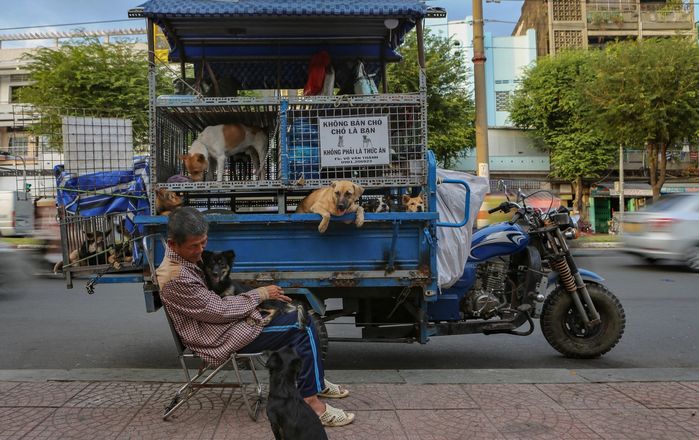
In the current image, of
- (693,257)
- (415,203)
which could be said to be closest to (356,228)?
(415,203)

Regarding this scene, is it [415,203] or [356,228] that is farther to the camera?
[415,203]

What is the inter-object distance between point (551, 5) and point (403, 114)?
29.3m

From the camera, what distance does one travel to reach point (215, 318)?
300 cm

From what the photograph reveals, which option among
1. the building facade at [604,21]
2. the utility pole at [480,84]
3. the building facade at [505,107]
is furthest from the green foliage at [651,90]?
the utility pole at [480,84]

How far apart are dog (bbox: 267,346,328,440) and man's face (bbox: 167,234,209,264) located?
952mm

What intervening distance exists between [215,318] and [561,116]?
27819 millimetres

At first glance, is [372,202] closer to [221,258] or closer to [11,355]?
[221,258]

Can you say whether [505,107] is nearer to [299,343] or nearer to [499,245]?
[499,245]

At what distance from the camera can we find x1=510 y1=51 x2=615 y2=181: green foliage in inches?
1049

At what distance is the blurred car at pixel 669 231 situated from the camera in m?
10.4

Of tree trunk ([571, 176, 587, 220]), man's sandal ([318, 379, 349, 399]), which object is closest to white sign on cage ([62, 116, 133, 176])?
man's sandal ([318, 379, 349, 399])

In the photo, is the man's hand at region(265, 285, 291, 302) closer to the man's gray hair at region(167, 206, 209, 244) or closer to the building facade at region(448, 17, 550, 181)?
the man's gray hair at region(167, 206, 209, 244)

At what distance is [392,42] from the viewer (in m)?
5.37

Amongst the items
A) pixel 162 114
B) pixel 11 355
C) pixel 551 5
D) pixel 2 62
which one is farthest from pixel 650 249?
pixel 2 62
